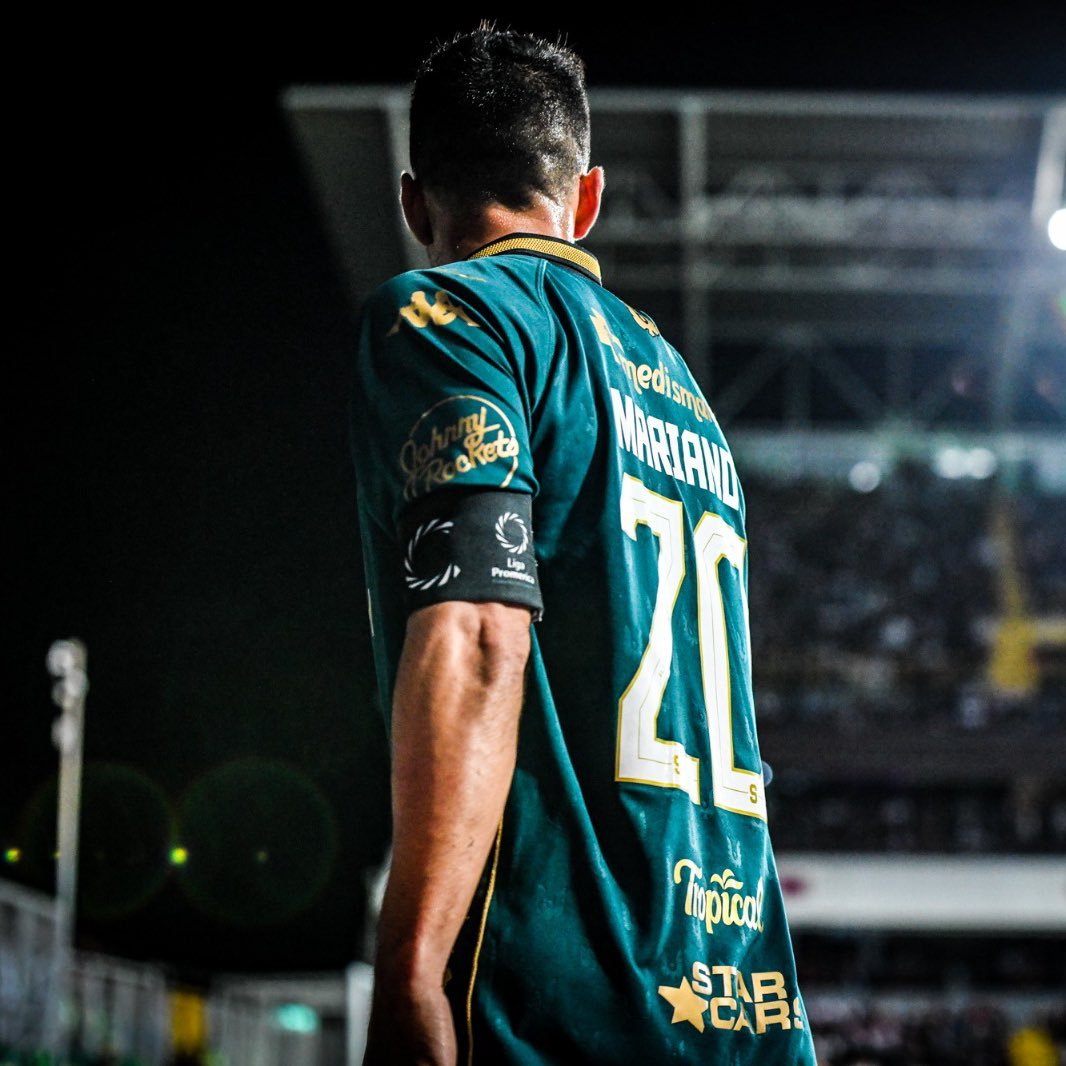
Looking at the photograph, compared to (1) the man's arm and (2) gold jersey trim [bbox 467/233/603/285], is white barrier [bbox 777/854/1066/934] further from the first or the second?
(1) the man's arm

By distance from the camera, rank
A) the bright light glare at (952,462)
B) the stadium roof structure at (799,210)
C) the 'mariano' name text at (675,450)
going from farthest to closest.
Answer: the bright light glare at (952,462)
the stadium roof structure at (799,210)
the 'mariano' name text at (675,450)

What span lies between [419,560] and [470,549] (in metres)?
0.06

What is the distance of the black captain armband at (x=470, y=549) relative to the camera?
4.86ft

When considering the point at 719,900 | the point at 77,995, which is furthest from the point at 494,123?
the point at 77,995

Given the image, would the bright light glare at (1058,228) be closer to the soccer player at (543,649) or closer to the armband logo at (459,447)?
the soccer player at (543,649)

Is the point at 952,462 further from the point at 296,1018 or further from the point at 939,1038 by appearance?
the point at 296,1018

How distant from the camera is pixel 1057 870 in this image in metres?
20.4

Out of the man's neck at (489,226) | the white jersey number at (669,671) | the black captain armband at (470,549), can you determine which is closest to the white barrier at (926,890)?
the white jersey number at (669,671)

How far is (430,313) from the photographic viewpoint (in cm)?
163

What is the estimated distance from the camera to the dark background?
17.1m

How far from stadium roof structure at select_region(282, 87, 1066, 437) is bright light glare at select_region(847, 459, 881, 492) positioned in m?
3.04

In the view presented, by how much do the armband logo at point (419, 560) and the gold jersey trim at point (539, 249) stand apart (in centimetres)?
45

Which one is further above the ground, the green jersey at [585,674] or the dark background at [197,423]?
the dark background at [197,423]

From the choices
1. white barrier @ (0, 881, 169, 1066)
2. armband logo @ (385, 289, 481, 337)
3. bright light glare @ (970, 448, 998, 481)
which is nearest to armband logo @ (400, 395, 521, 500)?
armband logo @ (385, 289, 481, 337)
